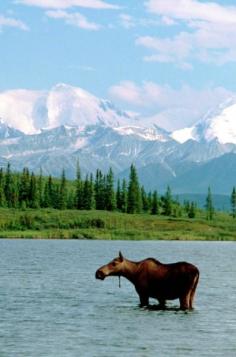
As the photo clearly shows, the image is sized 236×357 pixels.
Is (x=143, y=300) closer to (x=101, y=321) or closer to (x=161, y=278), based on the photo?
(x=161, y=278)

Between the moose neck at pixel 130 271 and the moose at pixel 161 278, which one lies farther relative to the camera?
the moose neck at pixel 130 271

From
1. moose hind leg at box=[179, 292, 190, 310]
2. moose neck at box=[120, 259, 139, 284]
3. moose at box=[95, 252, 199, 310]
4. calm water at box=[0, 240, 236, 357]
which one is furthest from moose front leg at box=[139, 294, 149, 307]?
moose hind leg at box=[179, 292, 190, 310]

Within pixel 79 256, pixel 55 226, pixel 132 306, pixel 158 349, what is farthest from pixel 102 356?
pixel 55 226

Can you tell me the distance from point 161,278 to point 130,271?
7.20 feet

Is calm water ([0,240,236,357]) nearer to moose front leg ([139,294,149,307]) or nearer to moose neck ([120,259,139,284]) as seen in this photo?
moose front leg ([139,294,149,307])

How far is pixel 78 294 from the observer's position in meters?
56.3

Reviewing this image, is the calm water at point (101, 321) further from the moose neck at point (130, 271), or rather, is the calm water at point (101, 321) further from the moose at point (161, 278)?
the moose neck at point (130, 271)

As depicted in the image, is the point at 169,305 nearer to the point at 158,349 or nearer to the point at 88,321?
the point at 88,321

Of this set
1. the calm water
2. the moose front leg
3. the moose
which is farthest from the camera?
the moose front leg

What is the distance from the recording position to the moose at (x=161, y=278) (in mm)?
47500

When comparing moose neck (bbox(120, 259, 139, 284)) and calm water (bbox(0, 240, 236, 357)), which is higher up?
moose neck (bbox(120, 259, 139, 284))

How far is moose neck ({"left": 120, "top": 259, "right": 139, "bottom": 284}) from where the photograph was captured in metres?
49.1

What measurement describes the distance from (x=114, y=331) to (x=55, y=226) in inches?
6098

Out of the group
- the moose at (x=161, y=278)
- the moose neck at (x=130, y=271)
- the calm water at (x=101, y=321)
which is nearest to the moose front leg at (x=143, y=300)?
the moose at (x=161, y=278)
